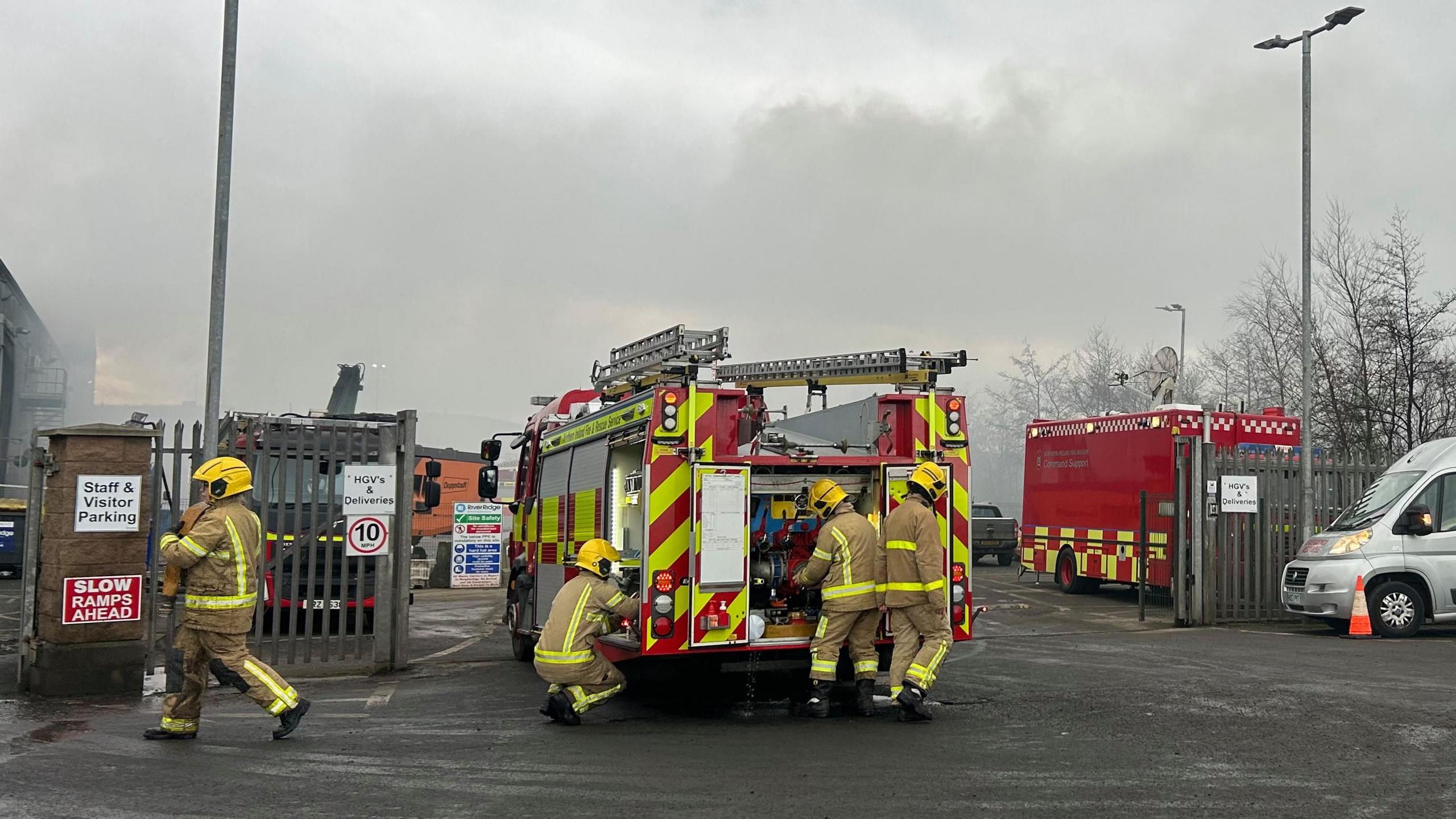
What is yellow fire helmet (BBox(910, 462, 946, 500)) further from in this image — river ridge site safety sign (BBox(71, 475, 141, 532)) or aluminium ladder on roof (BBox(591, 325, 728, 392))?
river ridge site safety sign (BBox(71, 475, 141, 532))

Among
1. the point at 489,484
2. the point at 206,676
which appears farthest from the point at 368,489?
the point at 206,676

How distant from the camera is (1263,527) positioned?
642 inches

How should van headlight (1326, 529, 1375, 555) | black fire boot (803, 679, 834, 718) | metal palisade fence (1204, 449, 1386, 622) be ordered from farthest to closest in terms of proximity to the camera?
metal palisade fence (1204, 449, 1386, 622), van headlight (1326, 529, 1375, 555), black fire boot (803, 679, 834, 718)

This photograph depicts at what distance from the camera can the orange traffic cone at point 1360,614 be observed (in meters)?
14.1

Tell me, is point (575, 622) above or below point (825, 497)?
below

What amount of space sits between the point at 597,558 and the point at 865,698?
216cm

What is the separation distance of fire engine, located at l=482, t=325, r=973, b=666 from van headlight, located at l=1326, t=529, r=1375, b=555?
7.29m

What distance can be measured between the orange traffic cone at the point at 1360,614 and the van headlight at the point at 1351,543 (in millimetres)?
330

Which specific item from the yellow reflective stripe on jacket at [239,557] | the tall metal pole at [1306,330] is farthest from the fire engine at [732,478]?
the tall metal pole at [1306,330]

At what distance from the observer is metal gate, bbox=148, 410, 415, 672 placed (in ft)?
35.6

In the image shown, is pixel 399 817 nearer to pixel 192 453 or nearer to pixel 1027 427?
pixel 192 453

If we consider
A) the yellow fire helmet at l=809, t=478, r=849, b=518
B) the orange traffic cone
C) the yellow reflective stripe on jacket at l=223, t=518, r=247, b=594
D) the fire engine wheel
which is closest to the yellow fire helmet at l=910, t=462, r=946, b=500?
the yellow fire helmet at l=809, t=478, r=849, b=518

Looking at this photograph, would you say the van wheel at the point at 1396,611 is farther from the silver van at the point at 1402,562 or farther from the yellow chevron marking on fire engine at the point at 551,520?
the yellow chevron marking on fire engine at the point at 551,520

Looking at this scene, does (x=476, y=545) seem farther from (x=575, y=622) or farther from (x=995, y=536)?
(x=575, y=622)
